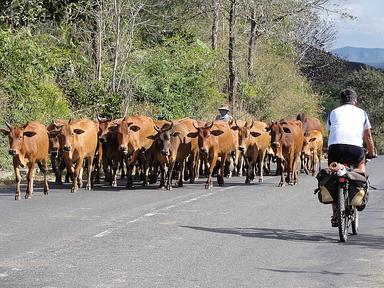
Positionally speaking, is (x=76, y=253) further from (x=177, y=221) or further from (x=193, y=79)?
(x=193, y=79)

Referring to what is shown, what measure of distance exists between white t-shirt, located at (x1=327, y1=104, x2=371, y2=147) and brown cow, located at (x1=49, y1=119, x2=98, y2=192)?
8144 mm

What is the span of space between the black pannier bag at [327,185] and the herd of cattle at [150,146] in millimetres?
7800

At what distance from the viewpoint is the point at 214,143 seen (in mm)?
21812

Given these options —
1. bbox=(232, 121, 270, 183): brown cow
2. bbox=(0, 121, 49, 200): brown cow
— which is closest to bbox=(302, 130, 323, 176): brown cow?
bbox=(232, 121, 270, 183): brown cow

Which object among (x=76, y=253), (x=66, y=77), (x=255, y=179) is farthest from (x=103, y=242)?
(x=66, y=77)

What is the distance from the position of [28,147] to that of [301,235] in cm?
749

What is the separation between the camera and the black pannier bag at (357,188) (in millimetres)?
Answer: 12148

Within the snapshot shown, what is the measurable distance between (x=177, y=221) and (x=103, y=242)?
2.48 metres

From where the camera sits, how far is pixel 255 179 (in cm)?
2419

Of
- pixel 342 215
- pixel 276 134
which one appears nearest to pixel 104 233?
pixel 342 215

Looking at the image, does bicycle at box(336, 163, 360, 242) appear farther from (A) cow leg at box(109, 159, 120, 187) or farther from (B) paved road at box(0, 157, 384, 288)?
(A) cow leg at box(109, 159, 120, 187)

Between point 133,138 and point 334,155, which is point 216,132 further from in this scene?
point 334,155

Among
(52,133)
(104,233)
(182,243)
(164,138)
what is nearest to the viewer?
(182,243)

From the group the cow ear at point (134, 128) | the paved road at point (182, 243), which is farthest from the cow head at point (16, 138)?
the cow ear at point (134, 128)
